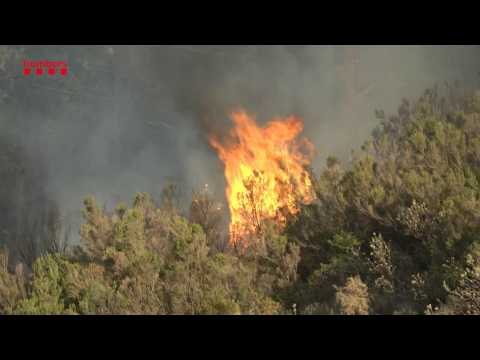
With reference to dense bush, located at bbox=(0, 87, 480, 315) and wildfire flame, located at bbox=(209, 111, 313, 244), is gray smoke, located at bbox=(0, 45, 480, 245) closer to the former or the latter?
wildfire flame, located at bbox=(209, 111, 313, 244)

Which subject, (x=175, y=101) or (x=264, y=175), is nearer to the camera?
(x=264, y=175)

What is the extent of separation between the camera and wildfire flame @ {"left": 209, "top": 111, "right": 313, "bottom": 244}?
21.9 metres

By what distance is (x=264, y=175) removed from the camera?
27.2 metres

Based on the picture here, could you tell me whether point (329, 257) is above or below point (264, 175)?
below

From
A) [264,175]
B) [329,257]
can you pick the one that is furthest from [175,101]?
[329,257]

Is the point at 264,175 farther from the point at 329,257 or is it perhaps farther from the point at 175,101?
the point at 175,101

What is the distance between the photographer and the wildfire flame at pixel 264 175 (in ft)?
72.0

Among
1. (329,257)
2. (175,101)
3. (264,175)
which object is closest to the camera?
(329,257)

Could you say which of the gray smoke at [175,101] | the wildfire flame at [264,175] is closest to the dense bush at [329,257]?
the wildfire flame at [264,175]

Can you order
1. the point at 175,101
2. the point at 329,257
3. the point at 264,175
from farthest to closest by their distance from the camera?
the point at 175,101
the point at 264,175
the point at 329,257

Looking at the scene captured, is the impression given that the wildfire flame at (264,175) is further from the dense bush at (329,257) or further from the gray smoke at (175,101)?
the gray smoke at (175,101)

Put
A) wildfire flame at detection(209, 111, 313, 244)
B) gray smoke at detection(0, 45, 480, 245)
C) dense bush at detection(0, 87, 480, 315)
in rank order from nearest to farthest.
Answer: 1. dense bush at detection(0, 87, 480, 315)
2. wildfire flame at detection(209, 111, 313, 244)
3. gray smoke at detection(0, 45, 480, 245)

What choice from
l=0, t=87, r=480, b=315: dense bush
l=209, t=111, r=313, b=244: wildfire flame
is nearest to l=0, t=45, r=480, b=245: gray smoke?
l=209, t=111, r=313, b=244: wildfire flame
